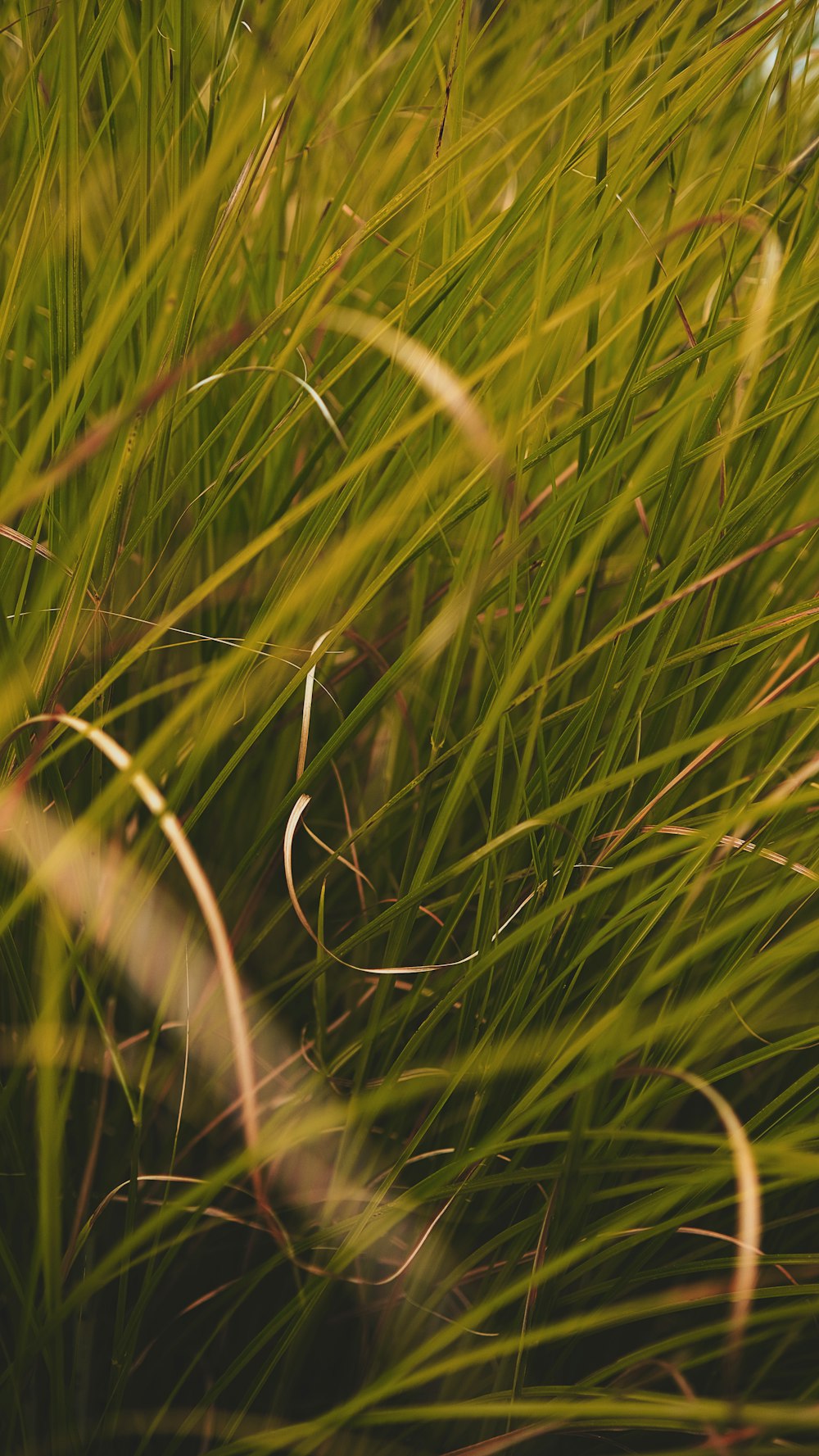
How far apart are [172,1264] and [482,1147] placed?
20 cm

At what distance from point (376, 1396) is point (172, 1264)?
174 mm

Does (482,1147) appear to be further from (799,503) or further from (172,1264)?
(799,503)

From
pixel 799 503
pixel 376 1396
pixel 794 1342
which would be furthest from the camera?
pixel 799 503

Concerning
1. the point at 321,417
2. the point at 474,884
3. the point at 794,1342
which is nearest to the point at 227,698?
the point at 474,884

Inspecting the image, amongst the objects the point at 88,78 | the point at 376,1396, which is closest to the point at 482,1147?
the point at 376,1396

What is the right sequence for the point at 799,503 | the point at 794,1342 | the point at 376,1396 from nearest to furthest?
the point at 376,1396, the point at 794,1342, the point at 799,503

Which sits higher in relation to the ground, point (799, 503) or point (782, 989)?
point (799, 503)

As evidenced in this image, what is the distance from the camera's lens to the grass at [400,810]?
344 millimetres

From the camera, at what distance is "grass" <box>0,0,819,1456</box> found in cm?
34

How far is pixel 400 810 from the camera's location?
49 cm

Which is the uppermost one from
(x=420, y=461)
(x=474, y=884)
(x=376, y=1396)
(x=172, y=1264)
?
(x=420, y=461)

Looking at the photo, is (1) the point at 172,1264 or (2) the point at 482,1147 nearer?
(2) the point at 482,1147

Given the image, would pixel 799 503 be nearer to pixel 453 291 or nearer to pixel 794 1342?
pixel 453 291

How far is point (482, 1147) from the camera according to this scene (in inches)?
13.4
